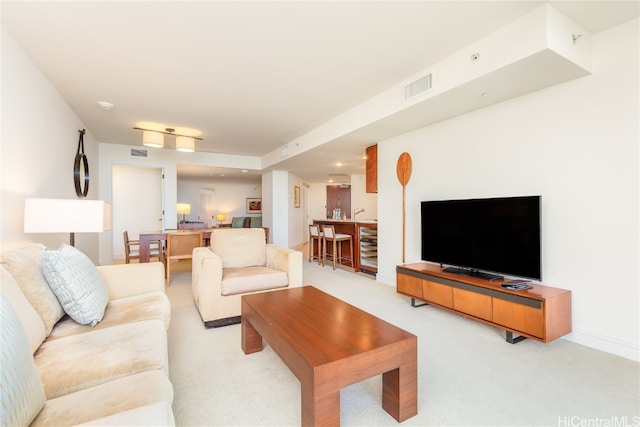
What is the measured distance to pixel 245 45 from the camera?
2.45 meters

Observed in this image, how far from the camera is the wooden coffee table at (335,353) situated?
1305 mm

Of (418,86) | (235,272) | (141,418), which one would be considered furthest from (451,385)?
(418,86)

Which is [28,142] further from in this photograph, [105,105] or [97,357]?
[97,357]

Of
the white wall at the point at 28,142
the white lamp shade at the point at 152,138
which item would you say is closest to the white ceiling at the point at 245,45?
the white wall at the point at 28,142

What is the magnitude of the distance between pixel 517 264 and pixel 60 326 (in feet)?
10.9

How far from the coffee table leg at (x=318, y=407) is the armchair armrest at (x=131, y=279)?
1.71 metres

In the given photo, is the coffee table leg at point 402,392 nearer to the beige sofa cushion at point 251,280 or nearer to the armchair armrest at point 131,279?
the beige sofa cushion at point 251,280

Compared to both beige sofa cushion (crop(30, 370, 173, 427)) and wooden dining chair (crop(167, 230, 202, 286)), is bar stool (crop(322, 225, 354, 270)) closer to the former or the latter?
wooden dining chair (crop(167, 230, 202, 286))

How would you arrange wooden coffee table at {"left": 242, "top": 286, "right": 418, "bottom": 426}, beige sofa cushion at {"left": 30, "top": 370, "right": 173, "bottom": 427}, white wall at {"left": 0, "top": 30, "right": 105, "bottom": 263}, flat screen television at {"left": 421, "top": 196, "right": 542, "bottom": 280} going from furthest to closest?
flat screen television at {"left": 421, "top": 196, "right": 542, "bottom": 280}
white wall at {"left": 0, "top": 30, "right": 105, "bottom": 263}
wooden coffee table at {"left": 242, "top": 286, "right": 418, "bottom": 426}
beige sofa cushion at {"left": 30, "top": 370, "right": 173, "bottom": 427}

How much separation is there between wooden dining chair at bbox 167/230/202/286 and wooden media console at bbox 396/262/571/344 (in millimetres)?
3372

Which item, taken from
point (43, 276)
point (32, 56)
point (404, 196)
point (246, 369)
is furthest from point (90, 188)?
point (404, 196)

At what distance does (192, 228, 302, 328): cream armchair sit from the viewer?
2.73 m

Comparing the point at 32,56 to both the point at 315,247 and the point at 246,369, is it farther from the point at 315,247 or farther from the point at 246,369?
the point at 315,247

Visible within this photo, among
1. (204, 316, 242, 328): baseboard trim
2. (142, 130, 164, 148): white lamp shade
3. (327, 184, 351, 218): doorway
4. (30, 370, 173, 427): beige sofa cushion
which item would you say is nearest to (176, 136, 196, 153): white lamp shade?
(142, 130, 164, 148): white lamp shade
